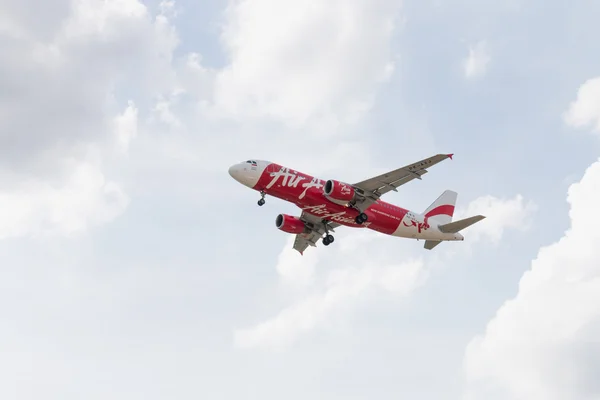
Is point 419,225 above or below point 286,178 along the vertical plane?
above

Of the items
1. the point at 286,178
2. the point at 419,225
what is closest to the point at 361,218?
the point at 419,225

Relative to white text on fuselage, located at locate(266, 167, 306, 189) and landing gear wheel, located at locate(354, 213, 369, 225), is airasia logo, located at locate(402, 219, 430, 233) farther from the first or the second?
white text on fuselage, located at locate(266, 167, 306, 189)

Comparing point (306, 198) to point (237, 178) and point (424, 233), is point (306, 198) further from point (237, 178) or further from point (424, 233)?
point (424, 233)

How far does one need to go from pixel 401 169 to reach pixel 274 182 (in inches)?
388

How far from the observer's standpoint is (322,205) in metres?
57.2

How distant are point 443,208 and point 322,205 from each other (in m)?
15.0

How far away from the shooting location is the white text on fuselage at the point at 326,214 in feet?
189

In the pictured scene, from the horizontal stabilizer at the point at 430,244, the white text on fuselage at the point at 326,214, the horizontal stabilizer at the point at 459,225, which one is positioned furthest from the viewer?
the horizontal stabilizer at the point at 430,244

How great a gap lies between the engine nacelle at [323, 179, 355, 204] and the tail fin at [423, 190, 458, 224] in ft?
37.4

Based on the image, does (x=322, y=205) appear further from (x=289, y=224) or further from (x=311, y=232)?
(x=311, y=232)

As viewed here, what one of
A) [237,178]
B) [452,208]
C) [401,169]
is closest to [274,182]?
[237,178]

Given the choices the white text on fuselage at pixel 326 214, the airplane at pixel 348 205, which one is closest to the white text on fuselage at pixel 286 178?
the airplane at pixel 348 205

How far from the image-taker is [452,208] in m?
67.4

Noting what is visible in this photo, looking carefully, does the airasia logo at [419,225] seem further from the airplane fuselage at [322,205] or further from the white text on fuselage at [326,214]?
the white text on fuselage at [326,214]
